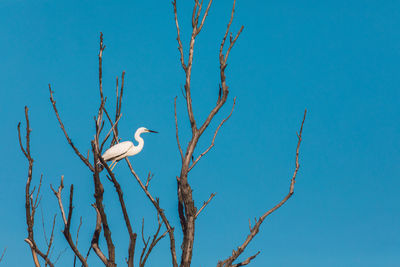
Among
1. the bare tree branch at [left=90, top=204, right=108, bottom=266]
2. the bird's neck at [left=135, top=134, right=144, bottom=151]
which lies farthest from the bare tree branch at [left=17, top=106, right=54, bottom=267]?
the bird's neck at [left=135, top=134, right=144, bottom=151]

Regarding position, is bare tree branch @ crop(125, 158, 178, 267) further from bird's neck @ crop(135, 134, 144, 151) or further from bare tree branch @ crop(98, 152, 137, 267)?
bird's neck @ crop(135, 134, 144, 151)

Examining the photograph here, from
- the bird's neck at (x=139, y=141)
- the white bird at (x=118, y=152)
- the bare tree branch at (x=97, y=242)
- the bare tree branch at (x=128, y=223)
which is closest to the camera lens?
the bare tree branch at (x=128, y=223)

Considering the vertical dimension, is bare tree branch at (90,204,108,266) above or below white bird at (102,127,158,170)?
below

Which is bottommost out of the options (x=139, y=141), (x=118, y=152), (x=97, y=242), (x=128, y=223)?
(x=128, y=223)

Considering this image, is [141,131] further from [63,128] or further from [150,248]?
[150,248]

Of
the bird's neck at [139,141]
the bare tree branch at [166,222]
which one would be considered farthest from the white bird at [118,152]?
the bare tree branch at [166,222]

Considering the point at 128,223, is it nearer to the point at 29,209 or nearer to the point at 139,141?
the point at 29,209

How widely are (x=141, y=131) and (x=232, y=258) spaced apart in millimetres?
5010

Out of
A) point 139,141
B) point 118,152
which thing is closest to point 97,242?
point 118,152

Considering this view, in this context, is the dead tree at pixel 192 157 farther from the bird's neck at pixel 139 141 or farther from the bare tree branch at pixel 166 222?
the bird's neck at pixel 139 141

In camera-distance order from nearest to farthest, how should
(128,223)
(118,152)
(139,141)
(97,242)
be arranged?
(128,223)
(97,242)
(118,152)
(139,141)

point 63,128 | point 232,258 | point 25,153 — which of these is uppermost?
point 63,128

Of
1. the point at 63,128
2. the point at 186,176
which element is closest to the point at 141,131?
the point at 63,128

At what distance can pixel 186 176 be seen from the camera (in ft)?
16.1
